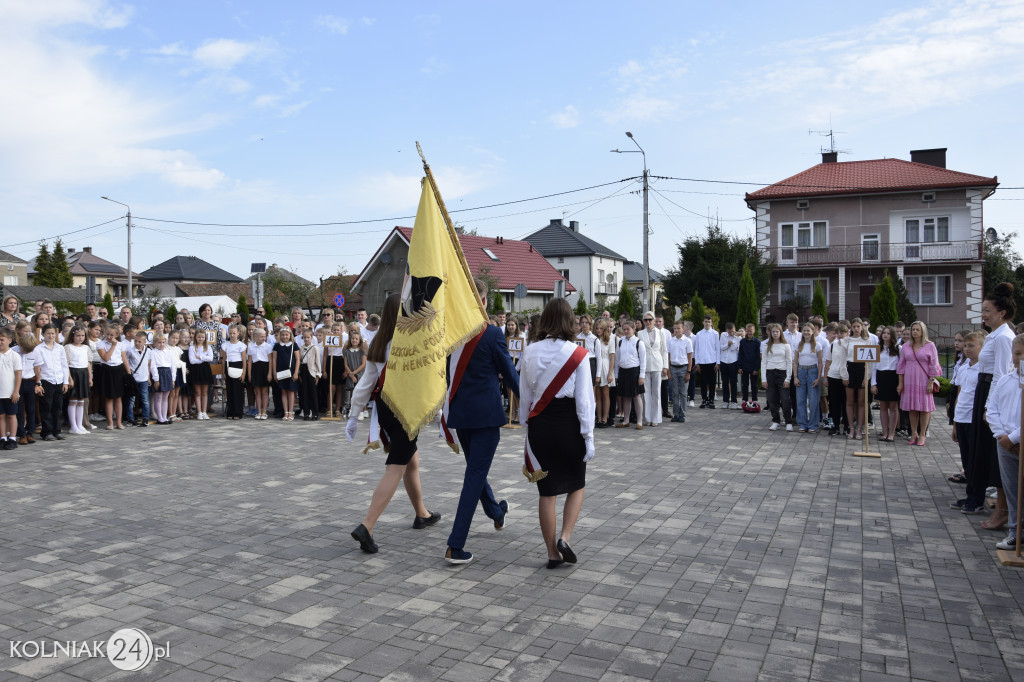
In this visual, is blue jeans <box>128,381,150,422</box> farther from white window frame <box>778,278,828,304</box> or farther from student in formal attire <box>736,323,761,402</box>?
white window frame <box>778,278,828,304</box>

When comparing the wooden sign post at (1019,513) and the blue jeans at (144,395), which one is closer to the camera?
the wooden sign post at (1019,513)

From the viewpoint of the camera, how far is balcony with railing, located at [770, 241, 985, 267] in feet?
123

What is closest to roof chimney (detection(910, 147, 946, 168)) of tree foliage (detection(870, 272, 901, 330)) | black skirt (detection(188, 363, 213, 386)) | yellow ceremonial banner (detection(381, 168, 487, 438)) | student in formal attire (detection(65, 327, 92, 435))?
tree foliage (detection(870, 272, 901, 330))

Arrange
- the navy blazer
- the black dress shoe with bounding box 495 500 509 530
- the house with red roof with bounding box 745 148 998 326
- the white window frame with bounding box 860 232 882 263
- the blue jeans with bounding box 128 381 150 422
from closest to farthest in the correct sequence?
the navy blazer, the black dress shoe with bounding box 495 500 509 530, the blue jeans with bounding box 128 381 150 422, the house with red roof with bounding box 745 148 998 326, the white window frame with bounding box 860 232 882 263

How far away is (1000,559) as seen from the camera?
591 cm

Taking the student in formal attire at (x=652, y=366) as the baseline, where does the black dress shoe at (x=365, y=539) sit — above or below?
below

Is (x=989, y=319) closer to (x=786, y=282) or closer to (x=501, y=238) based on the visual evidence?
(x=786, y=282)

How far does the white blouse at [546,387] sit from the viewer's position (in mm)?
5688

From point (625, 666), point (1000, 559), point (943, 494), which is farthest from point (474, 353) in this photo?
point (943, 494)

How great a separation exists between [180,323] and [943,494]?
14.0 m

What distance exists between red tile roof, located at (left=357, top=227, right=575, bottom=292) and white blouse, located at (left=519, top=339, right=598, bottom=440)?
40.3 metres

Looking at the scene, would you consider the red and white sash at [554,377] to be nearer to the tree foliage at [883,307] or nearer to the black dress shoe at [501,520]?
the black dress shoe at [501,520]

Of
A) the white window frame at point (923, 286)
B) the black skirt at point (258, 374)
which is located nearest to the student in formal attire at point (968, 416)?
the black skirt at point (258, 374)

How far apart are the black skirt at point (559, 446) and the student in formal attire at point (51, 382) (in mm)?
9727
